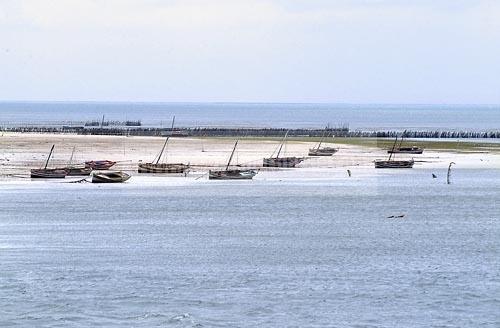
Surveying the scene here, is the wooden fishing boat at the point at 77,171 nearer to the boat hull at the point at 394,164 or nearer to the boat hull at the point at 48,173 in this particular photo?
the boat hull at the point at 48,173

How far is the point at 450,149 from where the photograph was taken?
12425 centimetres

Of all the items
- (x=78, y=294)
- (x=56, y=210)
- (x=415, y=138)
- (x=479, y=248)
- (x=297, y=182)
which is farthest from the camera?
(x=415, y=138)

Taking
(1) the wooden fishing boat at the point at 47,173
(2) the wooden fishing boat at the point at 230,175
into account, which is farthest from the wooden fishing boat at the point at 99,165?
(2) the wooden fishing boat at the point at 230,175

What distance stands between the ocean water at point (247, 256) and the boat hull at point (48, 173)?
2369mm

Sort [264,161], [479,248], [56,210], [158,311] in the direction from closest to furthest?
[158,311], [479,248], [56,210], [264,161]

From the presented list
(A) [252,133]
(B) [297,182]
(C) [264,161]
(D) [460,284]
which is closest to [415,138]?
(A) [252,133]

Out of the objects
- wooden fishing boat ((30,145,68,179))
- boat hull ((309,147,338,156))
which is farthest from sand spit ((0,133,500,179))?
wooden fishing boat ((30,145,68,179))

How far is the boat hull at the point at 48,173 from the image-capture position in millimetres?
83125

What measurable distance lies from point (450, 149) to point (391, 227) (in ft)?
218

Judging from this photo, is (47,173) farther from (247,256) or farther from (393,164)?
(247,256)

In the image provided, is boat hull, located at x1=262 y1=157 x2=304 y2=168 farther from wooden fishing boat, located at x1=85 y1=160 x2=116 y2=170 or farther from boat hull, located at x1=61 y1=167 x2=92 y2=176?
boat hull, located at x1=61 y1=167 x2=92 y2=176

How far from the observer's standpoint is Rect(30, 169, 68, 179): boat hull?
273 feet

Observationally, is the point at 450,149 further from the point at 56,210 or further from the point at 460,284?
the point at 460,284

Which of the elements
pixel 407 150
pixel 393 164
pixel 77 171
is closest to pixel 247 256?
pixel 77 171
